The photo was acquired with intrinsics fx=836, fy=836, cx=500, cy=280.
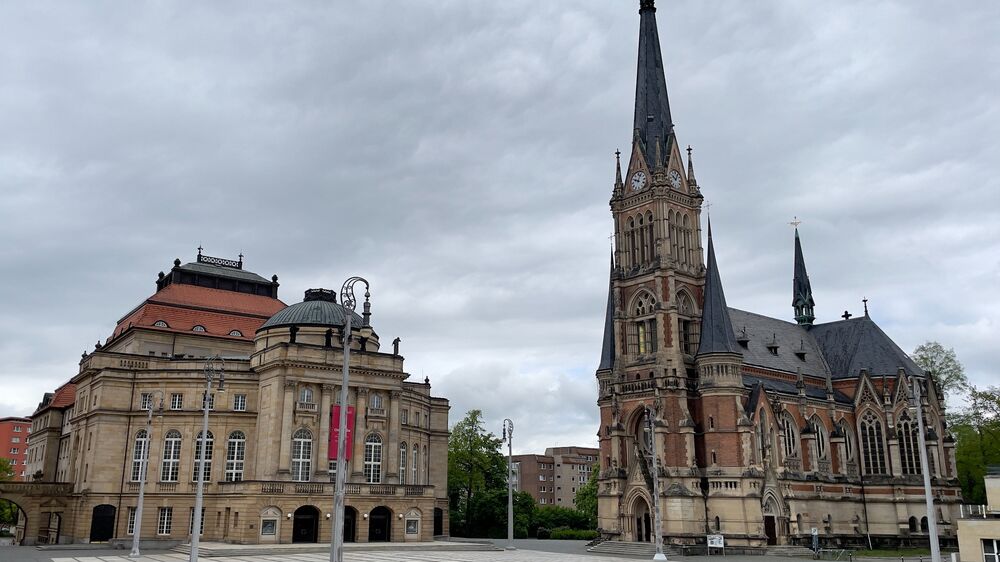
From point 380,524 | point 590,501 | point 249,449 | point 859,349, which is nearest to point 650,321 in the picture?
point 859,349

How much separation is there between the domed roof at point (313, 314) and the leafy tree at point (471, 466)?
25.0m

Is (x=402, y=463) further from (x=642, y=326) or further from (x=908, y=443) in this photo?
(x=908, y=443)

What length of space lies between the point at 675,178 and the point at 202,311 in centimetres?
4568

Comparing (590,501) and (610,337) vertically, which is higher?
(610,337)

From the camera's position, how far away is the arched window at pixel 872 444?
78000 mm

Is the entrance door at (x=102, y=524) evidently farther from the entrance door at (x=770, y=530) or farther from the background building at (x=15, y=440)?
the background building at (x=15, y=440)

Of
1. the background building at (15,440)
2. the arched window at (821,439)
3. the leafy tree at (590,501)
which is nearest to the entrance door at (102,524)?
the leafy tree at (590,501)

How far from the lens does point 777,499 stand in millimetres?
66188

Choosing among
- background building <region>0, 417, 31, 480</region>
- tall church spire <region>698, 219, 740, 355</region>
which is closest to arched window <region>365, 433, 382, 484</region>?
tall church spire <region>698, 219, 740, 355</region>

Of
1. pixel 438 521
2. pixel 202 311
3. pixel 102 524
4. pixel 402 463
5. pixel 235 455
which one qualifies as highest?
pixel 202 311

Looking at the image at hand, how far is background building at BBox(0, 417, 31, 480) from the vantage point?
163 m

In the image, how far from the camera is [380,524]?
6369 centimetres

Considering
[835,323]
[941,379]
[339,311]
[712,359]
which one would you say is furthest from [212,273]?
[941,379]

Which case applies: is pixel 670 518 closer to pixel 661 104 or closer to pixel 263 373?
pixel 263 373
